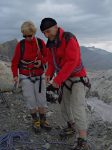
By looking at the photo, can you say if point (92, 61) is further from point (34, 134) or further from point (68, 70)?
point (68, 70)

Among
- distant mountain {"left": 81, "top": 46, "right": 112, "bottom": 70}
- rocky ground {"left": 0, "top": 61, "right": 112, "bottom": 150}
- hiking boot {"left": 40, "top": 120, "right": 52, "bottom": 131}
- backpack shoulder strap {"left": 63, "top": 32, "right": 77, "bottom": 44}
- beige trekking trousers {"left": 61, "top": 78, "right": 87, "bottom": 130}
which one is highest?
backpack shoulder strap {"left": 63, "top": 32, "right": 77, "bottom": 44}

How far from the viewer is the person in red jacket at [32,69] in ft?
27.5

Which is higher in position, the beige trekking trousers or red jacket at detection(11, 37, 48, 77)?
red jacket at detection(11, 37, 48, 77)

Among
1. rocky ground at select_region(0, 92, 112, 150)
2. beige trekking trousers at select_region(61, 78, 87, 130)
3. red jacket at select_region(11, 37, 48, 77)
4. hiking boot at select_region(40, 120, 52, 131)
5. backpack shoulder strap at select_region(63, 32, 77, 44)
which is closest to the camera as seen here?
backpack shoulder strap at select_region(63, 32, 77, 44)

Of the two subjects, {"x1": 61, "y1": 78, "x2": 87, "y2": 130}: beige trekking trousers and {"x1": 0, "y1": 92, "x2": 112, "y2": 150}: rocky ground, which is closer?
{"x1": 61, "y1": 78, "x2": 87, "y2": 130}: beige trekking trousers

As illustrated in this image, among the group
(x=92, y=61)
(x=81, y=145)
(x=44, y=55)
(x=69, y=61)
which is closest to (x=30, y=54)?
(x=44, y=55)

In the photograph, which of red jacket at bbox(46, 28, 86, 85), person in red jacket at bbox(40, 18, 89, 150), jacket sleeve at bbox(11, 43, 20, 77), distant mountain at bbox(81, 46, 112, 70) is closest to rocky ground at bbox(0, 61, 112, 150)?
person in red jacket at bbox(40, 18, 89, 150)

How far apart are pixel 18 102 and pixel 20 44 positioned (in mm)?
3498

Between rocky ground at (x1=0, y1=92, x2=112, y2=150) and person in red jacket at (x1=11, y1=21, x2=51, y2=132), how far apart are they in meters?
0.36

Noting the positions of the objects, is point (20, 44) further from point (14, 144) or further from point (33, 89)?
point (14, 144)

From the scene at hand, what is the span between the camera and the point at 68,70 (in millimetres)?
7059

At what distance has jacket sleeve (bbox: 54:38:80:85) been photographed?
702cm

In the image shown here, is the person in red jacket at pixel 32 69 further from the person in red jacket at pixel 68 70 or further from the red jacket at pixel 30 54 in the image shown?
the person in red jacket at pixel 68 70

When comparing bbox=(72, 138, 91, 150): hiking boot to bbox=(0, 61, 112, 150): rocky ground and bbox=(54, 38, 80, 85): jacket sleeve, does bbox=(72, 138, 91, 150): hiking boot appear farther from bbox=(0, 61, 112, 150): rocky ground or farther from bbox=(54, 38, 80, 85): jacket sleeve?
bbox=(54, 38, 80, 85): jacket sleeve
